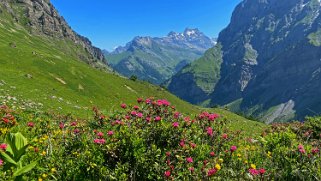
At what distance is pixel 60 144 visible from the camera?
10.1 m

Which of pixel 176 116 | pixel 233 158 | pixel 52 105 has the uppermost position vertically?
pixel 176 116

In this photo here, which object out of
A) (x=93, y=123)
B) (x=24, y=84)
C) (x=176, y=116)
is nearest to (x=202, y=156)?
(x=176, y=116)

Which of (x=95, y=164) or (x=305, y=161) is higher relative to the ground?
(x=305, y=161)

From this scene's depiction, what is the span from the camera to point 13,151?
14.8 feet

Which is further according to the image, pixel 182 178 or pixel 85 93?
pixel 85 93

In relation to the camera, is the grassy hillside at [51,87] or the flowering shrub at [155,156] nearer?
the flowering shrub at [155,156]

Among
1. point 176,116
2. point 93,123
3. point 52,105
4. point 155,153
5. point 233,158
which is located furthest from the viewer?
point 52,105

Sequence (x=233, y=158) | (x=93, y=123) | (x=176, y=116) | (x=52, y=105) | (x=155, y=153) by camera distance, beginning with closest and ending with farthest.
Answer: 1. (x=155, y=153)
2. (x=233, y=158)
3. (x=176, y=116)
4. (x=93, y=123)
5. (x=52, y=105)

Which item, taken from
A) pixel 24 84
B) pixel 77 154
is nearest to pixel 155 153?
pixel 77 154

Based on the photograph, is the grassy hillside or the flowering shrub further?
the grassy hillside

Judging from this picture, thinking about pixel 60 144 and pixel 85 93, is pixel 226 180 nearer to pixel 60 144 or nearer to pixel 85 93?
pixel 60 144

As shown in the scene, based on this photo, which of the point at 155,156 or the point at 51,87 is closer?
the point at 155,156

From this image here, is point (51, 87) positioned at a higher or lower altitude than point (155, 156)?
lower

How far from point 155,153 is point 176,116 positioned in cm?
293
